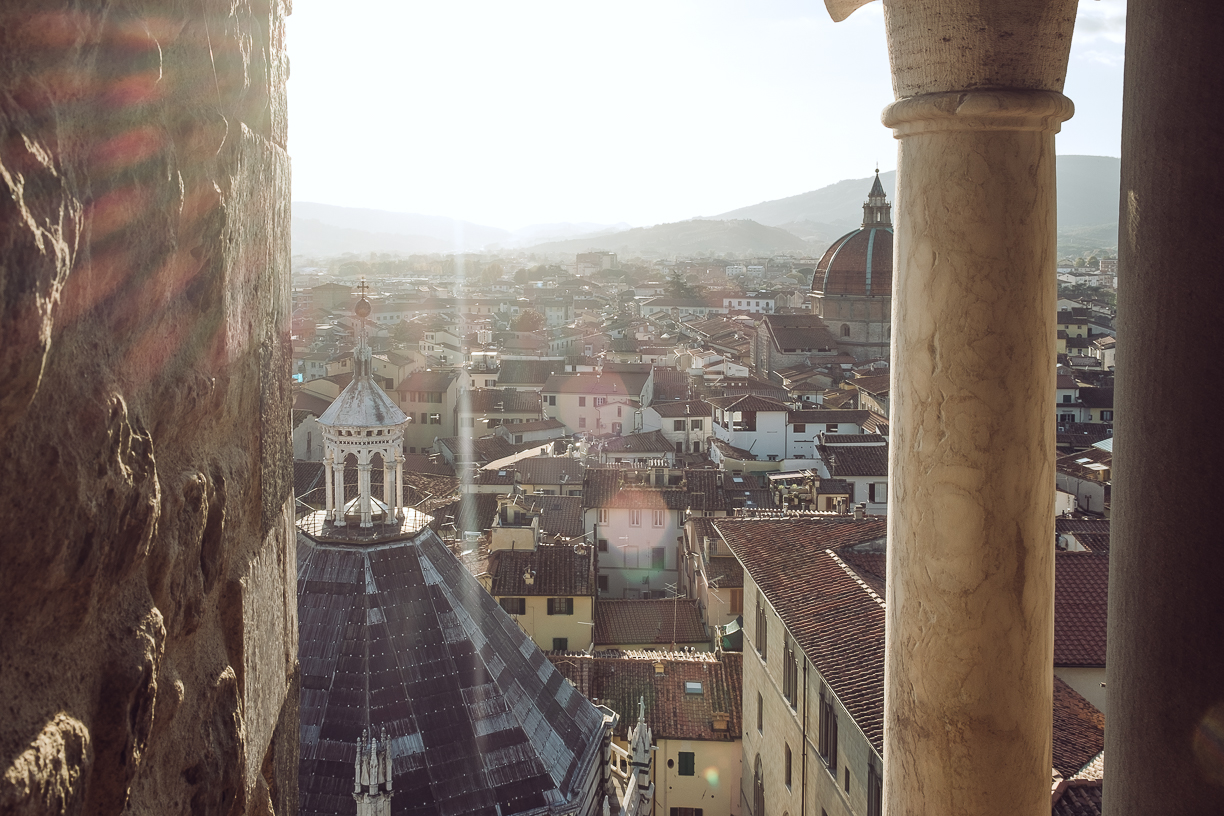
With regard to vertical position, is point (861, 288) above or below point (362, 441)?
above

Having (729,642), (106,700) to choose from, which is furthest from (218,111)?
(729,642)

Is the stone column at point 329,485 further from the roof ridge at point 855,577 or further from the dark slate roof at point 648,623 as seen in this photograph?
the dark slate roof at point 648,623

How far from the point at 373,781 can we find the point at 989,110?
6.84m

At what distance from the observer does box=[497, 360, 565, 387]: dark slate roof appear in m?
41.2

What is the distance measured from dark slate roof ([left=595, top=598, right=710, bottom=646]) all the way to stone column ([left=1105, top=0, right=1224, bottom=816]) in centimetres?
1768

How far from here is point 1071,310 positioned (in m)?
58.2

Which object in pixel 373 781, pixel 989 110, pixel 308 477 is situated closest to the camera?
pixel 989 110

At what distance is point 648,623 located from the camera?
2002cm

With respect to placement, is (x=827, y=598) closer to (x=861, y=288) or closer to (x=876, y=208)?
(x=861, y=288)

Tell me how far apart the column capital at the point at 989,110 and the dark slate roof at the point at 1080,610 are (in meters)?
8.29

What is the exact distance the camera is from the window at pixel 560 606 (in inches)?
753

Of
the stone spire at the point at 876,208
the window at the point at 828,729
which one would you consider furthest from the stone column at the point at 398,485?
the stone spire at the point at 876,208

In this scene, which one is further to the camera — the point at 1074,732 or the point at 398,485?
the point at 398,485

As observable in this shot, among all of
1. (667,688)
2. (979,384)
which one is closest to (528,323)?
(667,688)
